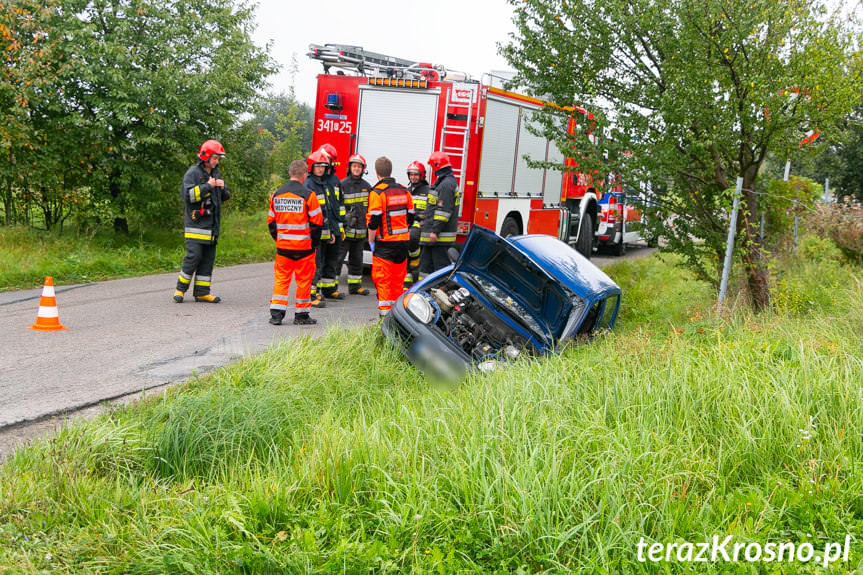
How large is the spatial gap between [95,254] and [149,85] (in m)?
2.80

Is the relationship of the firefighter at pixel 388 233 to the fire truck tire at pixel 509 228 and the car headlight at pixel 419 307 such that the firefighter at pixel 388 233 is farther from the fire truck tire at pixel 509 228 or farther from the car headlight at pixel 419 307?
the fire truck tire at pixel 509 228

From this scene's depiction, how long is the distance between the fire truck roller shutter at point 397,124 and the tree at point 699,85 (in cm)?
180

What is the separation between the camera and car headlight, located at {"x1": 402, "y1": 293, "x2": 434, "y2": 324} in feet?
19.9

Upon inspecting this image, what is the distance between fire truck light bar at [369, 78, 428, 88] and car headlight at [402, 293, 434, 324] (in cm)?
502

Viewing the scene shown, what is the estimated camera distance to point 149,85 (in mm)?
11695

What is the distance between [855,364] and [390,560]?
11.2 feet

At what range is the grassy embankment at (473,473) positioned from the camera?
117 inches

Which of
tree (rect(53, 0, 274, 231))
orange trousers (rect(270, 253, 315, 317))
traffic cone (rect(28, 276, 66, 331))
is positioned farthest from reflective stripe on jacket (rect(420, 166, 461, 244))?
tree (rect(53, 0, 274, 231))

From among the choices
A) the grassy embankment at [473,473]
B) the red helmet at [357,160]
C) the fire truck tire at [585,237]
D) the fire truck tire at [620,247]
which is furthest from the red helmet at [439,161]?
the fire truck tire at [620,247]

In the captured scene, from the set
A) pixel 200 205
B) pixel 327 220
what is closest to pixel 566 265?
pixel 327 220

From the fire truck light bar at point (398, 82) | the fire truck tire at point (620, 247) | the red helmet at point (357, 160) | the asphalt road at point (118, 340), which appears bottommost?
the asphalt road at point (118, 340)

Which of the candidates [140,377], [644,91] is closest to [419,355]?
[140,377]

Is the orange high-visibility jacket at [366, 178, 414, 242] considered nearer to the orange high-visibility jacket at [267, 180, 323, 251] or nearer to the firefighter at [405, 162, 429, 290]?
the firefighter at [405, 162, 429, 290]

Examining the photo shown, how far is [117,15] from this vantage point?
39.3 feet
